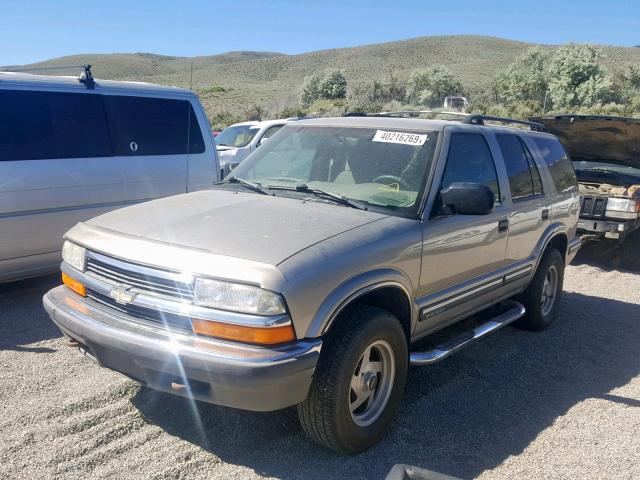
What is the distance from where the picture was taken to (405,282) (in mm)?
3641

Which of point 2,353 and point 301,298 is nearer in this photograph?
point 301,298

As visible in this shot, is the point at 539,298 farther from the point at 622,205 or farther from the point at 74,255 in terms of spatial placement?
→ the point at 74,255

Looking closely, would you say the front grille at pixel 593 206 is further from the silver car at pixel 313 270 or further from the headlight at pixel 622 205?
the silver car at pixel 313 270

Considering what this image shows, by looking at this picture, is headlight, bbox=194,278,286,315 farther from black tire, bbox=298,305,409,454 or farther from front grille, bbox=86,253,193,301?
black tire, bbox=298,305,409,454

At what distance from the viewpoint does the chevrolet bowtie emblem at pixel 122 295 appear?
10.3 ft

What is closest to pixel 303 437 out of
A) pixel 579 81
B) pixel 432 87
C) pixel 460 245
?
pixel 460 245

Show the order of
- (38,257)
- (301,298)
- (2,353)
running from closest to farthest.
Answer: (301,298)
(2,353)
(38,257)

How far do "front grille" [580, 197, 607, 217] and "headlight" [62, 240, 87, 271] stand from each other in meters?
7.09

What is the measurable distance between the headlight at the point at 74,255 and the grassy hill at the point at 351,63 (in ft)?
189

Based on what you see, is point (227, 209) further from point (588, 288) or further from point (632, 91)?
point (632, 91)

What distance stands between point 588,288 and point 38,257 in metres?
6.30

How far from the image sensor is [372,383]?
11.5ft

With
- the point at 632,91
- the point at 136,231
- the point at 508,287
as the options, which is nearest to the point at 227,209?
the point at 136,231

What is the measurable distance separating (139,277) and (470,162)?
257 centimetres
